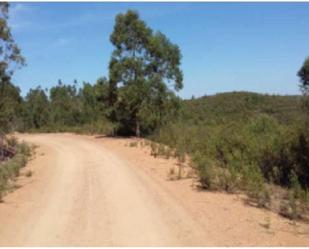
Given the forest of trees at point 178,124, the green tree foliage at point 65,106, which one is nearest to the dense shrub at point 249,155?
the forest of trees at point 178,124

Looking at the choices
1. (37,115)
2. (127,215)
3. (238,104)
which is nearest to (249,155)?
(127,215)

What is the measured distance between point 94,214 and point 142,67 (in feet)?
65.4

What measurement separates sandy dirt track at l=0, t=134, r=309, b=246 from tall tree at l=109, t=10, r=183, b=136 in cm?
1432

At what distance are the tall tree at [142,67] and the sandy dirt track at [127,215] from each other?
14.3m

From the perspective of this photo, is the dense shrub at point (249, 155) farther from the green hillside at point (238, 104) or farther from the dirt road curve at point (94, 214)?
the green hillside at point (238, 104)

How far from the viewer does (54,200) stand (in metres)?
10.2

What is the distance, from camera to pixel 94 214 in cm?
874

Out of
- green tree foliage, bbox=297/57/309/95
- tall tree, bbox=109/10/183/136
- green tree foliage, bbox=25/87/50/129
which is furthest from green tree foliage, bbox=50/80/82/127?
green tree foliage, bbox=297/57/309/95

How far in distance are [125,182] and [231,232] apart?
17.7ft

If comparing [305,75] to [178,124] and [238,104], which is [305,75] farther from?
[238,104]

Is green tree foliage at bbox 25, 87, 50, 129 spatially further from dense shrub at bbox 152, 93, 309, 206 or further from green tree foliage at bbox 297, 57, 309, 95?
green tree foliage at bbox 297, 57, 309, 95

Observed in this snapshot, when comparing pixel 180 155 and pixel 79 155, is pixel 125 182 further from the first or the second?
pixel 79 155

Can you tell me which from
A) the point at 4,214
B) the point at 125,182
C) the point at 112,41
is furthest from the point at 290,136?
the point at 112,41

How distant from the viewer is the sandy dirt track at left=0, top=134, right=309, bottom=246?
7094 millimetres
